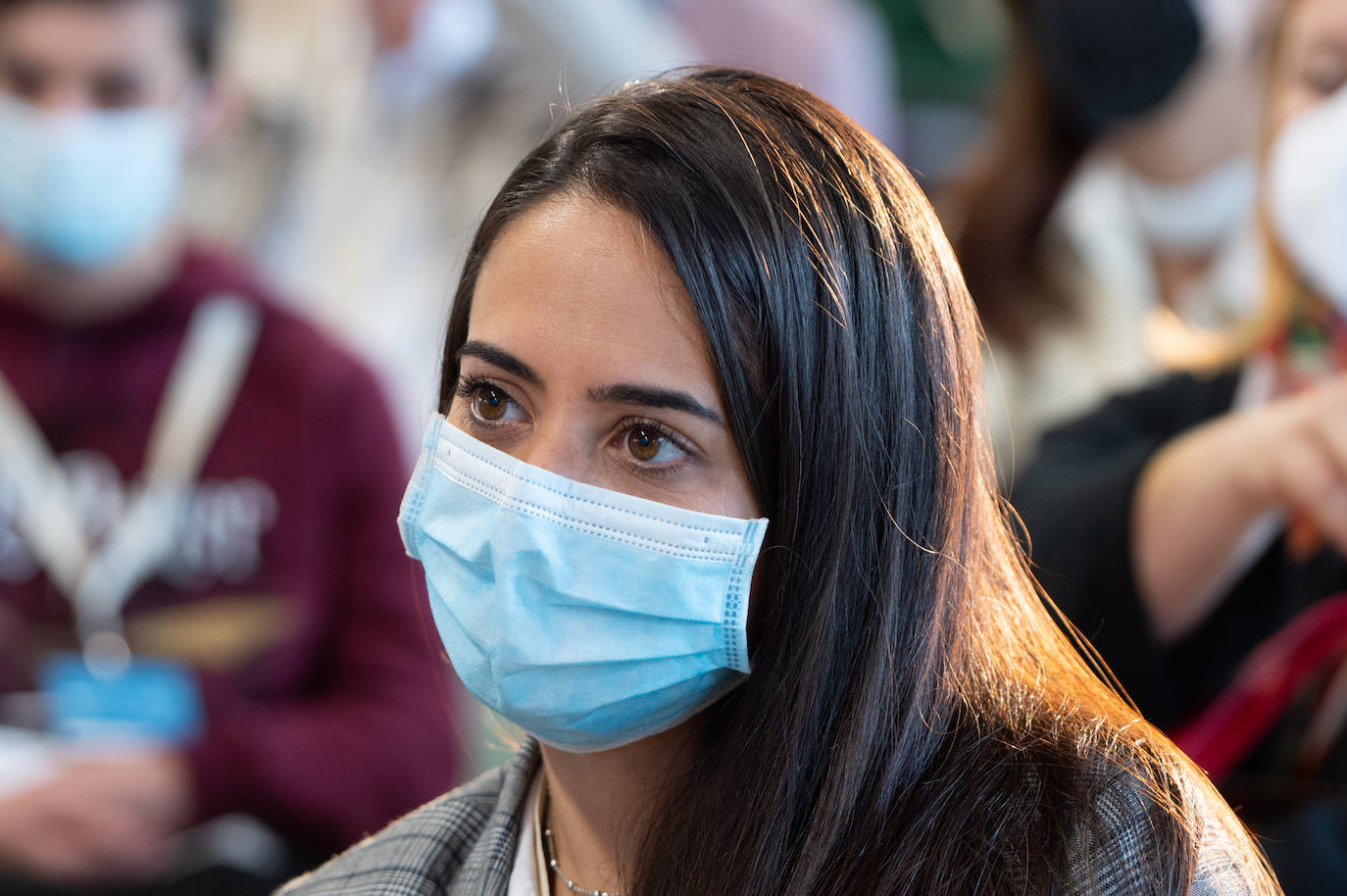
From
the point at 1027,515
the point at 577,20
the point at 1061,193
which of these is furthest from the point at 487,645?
the point at 577,20

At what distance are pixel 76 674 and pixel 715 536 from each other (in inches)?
69.6

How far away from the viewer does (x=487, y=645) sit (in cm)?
122

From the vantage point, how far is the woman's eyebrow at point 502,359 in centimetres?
122

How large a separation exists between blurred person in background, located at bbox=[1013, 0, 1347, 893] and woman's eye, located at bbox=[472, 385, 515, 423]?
84 centimetres

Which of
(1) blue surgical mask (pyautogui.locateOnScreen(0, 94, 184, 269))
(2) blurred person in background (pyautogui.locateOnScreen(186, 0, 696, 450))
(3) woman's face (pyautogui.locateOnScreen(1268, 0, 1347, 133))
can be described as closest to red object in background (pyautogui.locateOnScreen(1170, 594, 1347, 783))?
(3) woman's face (pyautogui.locateOnScreen(1268, 0, 1347, 133))

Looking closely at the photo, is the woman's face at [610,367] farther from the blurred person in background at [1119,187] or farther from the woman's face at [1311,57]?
the blurred person in background at [1119,187]

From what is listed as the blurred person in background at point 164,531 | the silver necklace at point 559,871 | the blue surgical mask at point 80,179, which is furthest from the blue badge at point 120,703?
the silver necklace at point 559,871

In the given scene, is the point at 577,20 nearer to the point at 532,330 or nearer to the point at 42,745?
the point at 42,745

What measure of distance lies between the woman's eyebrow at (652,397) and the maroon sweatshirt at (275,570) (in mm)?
1501

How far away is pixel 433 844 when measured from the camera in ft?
4.57

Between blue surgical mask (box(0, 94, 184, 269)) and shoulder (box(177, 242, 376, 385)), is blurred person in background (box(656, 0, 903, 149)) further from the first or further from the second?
blue surgical mask (box(0, 94, 184, 269))

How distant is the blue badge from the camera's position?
2.50 meters

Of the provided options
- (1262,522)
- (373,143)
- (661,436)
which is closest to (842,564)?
(661,436)

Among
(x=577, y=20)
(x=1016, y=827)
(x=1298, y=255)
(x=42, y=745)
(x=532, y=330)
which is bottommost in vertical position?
(x=42, y=745)
